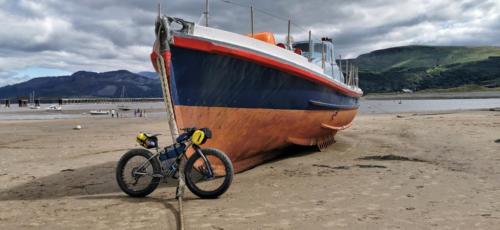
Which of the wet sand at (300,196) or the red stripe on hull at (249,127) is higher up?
the red stripe on hull at (249,127)

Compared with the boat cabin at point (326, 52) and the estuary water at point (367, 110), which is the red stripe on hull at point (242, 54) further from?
the estuary water at point (367, 110)

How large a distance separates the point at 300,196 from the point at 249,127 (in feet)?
7.93

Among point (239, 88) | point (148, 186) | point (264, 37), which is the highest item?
point (264, 37)

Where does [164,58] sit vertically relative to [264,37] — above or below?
below

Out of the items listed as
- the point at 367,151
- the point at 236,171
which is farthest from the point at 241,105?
the point at 367,151

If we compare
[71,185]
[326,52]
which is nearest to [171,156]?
[71,185]

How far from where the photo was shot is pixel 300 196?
608 cm

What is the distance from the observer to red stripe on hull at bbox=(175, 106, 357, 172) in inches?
295

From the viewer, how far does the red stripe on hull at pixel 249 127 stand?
7.48 meters

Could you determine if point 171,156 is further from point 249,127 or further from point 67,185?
point 67,185

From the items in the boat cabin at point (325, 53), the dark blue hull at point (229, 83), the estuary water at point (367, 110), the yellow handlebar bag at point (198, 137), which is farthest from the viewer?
the estuary water at point (367, 110)

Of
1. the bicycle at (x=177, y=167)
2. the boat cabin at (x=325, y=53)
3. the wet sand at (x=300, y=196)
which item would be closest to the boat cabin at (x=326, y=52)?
the boat cabin at (x=325, y=53)

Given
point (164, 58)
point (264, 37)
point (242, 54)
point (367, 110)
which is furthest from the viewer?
point (367, 110)

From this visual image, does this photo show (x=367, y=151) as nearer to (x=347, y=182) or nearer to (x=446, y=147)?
(x=446, y=147)
